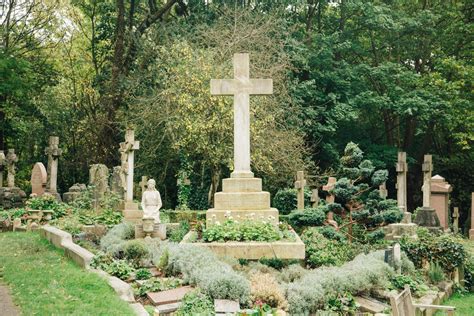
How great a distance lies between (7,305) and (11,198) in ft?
48.8

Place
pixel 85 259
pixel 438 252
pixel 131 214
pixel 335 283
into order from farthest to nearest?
pixel 131 214 < pixel 438 252 < pixel 85 259 < pixel 335 283

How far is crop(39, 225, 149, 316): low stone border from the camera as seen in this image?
23.6 ft

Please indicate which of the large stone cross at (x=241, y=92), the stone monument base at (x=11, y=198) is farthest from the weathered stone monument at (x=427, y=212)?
the stone monument base at (x=11, y=198)

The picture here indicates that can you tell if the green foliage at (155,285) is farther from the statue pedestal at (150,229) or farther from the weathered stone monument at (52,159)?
the weathered stone monument at (52,159)

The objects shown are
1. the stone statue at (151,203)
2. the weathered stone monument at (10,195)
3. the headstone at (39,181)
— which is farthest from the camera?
the weathered stone monument at (10,195)

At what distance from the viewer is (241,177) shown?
1162 centimetres

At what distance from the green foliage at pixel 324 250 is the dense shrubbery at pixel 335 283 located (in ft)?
3.30

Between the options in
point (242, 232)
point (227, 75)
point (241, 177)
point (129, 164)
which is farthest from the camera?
point (227, 75)

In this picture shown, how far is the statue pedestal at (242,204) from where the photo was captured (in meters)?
11.0

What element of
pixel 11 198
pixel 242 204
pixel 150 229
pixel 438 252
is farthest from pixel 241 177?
pixel 11 198

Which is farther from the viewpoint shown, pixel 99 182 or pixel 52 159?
pixel 52 159

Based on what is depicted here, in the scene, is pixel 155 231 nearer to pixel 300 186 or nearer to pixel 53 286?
pixel 53 286

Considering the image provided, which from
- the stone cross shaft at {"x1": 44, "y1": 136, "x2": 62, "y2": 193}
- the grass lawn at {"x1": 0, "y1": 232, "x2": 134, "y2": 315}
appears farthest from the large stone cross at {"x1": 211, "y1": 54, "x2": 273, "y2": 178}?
the stone cross shaft at {"x1": 44, "y1": 136, "x2": 62, "y2": 193}

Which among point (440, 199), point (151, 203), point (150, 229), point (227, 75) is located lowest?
point (150, 229)
